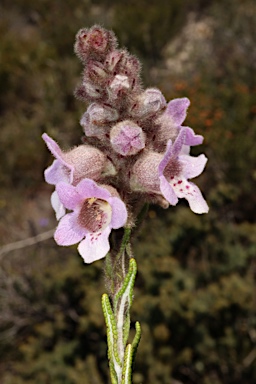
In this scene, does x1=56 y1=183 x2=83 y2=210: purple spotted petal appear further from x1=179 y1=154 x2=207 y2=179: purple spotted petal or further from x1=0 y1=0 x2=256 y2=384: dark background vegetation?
x1=0 y1=0 x2=256 y2=384: dark background vegetation

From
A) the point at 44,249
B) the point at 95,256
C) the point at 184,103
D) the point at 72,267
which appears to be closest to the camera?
the point at 95,256

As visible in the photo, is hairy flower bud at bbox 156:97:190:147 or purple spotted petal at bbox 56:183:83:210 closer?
purple spotted petal at bbox 56:183:83:210

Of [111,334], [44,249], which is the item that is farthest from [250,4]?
[111,334]

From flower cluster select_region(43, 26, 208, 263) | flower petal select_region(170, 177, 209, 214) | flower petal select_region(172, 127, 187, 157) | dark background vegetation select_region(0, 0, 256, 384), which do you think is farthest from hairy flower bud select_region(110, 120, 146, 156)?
dark background vegetation select_region(0, 0, 256, 384)

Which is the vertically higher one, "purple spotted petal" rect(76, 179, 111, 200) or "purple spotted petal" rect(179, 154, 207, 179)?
"purple spotted petal" rect(76, 179, 111, 200)

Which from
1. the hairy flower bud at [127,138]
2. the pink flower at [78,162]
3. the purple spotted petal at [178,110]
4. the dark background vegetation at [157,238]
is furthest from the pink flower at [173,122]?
the dark background vegetation at [157,238]

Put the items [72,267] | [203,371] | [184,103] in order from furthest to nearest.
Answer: [72,267]
[203,371]
[184,103]

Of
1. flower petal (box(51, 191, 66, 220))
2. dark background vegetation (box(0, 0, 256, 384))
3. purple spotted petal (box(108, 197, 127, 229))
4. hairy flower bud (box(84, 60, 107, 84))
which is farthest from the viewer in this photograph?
dark background vegetation (box(0, 0, 256, 384))

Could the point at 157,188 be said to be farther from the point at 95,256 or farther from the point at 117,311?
the point at 117,311
